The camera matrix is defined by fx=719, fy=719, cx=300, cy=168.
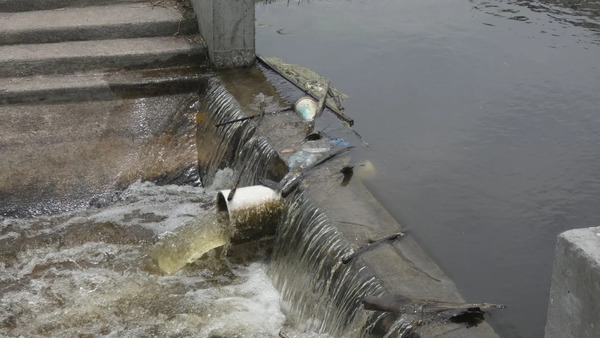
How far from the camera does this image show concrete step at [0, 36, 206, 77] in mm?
7020

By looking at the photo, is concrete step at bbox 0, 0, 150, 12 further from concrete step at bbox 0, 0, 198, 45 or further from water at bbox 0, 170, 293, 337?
water at bbox 0, 170, 293, 337

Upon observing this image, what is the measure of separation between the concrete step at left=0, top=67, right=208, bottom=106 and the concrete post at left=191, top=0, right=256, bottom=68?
263mm

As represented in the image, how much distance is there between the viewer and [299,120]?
6176mm

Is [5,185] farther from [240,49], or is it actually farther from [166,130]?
[240,49]

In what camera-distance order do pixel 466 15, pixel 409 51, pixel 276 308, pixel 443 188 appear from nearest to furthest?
1. pixel 276 308
2. pixel 443 188
3. pixel 409 51
4. pixel 466 15

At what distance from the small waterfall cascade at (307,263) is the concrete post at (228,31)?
0.98 m

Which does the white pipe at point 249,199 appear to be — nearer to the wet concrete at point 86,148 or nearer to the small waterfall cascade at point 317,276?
the small waterfall cascade at point 317,276

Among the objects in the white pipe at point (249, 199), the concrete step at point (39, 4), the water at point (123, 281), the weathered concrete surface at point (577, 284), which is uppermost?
the weathered concrete surface at point (577, 284)

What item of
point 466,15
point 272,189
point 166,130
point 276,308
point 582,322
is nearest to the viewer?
point 582,322

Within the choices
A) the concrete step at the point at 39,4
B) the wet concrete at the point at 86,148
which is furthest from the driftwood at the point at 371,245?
the concrete step at the point at 39,4

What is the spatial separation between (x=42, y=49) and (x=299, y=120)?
290 cm

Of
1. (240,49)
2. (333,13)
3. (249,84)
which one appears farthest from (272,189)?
(333,13)

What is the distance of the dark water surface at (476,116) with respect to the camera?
507cm

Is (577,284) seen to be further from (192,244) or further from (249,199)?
(192,244)
